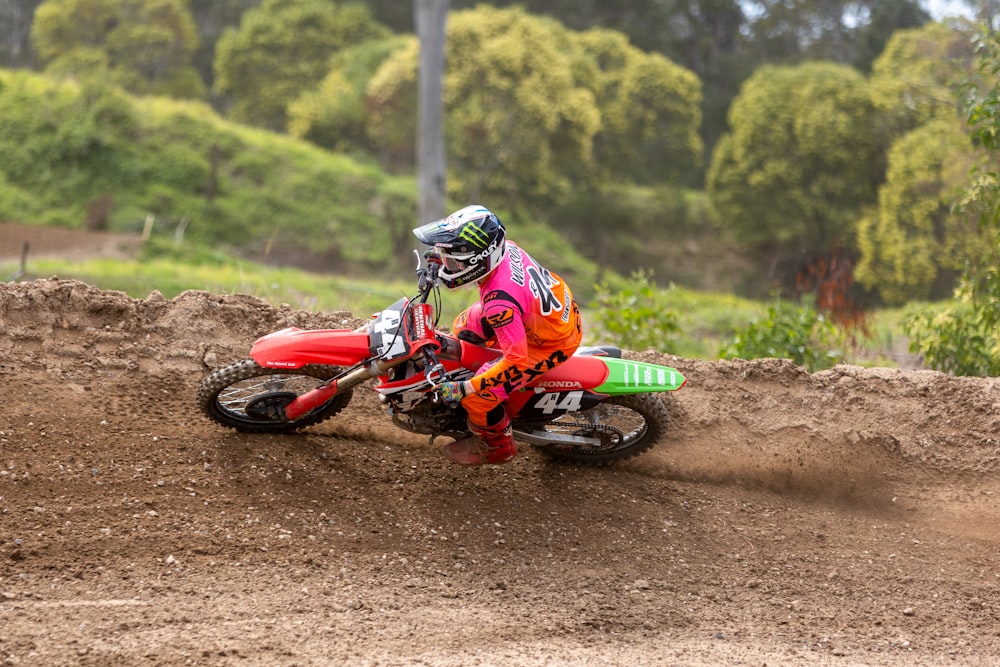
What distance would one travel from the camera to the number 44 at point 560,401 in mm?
6508

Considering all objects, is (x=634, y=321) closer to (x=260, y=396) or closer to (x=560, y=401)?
(x=560, y=401)

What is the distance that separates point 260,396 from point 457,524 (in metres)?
1.58

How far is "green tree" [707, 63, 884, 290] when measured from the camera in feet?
99.4

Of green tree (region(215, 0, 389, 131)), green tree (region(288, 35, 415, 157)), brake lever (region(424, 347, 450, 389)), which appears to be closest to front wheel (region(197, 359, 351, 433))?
brake lever (region(424, 347, 450, 389))

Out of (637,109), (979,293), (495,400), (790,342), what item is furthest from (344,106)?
(495,400)

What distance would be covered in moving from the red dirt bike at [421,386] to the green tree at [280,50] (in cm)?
3061

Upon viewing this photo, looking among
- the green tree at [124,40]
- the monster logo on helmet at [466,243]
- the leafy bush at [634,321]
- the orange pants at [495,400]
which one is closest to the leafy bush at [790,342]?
the leafy bush at [634,321]

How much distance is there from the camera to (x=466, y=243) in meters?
5.75

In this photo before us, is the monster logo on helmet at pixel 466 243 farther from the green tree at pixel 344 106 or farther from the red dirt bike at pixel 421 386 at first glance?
the green tree at pixel 344 106

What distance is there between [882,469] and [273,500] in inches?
186

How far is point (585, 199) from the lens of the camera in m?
34.7

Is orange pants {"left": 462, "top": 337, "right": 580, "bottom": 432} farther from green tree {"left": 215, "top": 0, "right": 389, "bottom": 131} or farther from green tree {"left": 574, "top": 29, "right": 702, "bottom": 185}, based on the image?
green tree {"left": 215, "top": 0, "right": 389, "bottom": 131}

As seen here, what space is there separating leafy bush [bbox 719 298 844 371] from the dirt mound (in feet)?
5.30

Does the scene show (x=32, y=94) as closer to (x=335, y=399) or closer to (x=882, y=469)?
(x=335, y=399)
